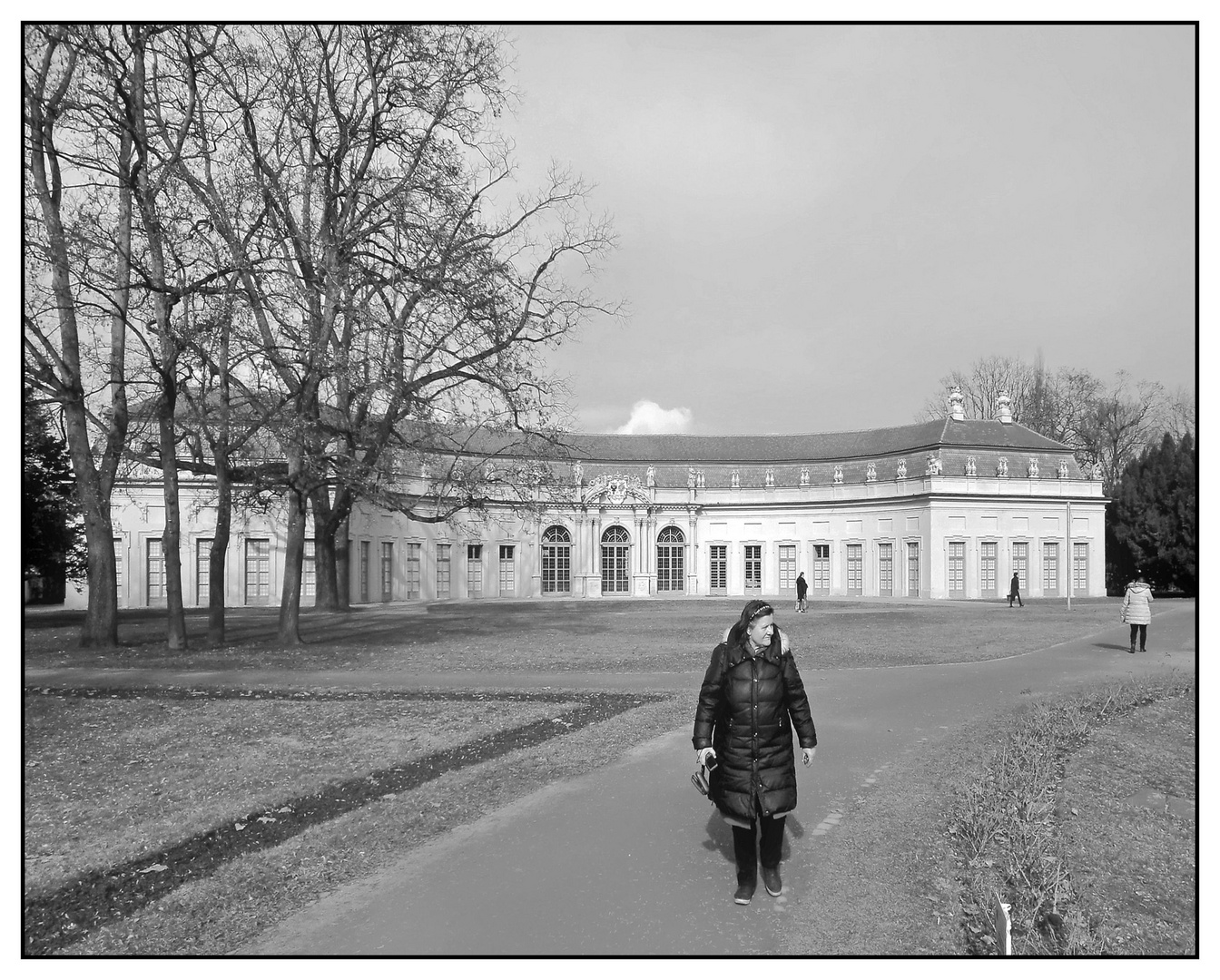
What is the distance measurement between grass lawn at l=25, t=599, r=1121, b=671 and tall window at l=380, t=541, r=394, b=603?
27.2ft

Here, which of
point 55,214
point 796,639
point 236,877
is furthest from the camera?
point 796,639

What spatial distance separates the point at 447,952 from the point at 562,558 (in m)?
52.5

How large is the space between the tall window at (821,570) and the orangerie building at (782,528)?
8 centimetres

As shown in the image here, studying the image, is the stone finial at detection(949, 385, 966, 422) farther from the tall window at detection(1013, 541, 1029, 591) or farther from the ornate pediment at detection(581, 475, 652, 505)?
the ornate pediment at detection(581, 475, 652, 505)

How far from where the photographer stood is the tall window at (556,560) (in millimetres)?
56625

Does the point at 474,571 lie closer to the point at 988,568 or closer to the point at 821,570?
the point at 821,570

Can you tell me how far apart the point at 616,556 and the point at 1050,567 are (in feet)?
82.5

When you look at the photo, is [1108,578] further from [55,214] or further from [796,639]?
[55,214]

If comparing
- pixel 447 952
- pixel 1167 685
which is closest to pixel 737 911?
pixel 447 952

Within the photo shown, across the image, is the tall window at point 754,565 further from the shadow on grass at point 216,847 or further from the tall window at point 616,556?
the shadow on grass at point 216,847

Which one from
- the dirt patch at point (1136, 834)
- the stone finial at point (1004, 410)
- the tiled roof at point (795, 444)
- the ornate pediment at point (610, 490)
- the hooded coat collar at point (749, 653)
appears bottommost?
the dirt patch at point (1136, 834)

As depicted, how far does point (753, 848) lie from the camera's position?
5434mm

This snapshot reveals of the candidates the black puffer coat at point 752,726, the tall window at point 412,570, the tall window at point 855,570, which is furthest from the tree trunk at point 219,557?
the tall window at point 855,570

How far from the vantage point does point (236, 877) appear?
19.4 ft
